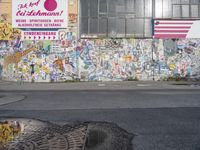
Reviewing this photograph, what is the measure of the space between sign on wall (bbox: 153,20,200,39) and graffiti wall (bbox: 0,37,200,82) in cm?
42

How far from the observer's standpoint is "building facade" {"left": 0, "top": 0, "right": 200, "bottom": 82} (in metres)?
28.9

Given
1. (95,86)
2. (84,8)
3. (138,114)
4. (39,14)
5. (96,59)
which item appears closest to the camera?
(138,114)

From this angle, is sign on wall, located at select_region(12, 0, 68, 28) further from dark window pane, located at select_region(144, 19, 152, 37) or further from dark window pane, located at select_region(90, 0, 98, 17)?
dark window pane, located at select_region(144, 19, 152, 37)

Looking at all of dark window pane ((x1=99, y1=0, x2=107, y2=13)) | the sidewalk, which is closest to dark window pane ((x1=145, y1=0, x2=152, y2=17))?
dark window pane ((x1=99, y1=0, x2=107, y2=13))

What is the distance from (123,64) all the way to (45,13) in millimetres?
6195

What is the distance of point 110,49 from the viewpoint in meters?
29.0

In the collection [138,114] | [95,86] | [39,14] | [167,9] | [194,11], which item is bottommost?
[138,114]

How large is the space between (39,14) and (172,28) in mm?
8897

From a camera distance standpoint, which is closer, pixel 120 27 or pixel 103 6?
pixel 103 6

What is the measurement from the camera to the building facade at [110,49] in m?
28.9

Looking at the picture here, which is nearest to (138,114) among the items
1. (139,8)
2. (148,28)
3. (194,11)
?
(148,28)

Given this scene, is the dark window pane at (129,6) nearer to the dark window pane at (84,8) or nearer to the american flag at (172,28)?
the american flag at (172,28)

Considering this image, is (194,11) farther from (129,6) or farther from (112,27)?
(112,27)

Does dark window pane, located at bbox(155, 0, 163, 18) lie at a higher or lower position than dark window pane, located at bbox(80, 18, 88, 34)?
higher
